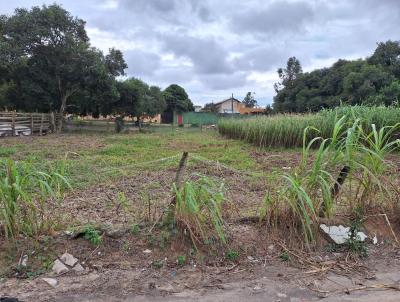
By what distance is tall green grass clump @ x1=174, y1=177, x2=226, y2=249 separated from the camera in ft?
9.23

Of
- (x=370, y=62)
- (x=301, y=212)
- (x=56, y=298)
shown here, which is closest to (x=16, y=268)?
(x=56, y=298)

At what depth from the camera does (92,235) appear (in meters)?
2.87

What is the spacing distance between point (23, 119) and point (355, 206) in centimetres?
1786

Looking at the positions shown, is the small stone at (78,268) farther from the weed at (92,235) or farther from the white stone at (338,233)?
the white stone at (338,233)

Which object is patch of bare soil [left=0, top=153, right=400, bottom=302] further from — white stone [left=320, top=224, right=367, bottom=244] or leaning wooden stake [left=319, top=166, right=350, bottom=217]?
leaning wooden stake [left=319, top=166, right=350, bottom=217]

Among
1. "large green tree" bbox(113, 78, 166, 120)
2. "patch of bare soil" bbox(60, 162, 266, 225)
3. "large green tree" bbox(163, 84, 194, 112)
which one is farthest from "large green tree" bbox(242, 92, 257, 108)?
"patch of bare soil" bbox(60, 162, 266, 225)

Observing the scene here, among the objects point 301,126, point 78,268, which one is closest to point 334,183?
point 78,268

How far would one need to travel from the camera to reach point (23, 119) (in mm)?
18312

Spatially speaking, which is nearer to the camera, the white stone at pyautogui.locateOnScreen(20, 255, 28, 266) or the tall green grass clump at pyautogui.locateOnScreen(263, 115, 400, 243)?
the white stone at pyautogui.locateOnScreen(20, 255, 28, 266)

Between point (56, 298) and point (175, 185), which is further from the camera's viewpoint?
point (175, 185)

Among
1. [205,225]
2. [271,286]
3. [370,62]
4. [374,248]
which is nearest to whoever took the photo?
[271,286]

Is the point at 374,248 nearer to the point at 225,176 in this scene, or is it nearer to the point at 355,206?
the point at 355,206

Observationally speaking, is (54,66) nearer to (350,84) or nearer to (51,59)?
(51,59)

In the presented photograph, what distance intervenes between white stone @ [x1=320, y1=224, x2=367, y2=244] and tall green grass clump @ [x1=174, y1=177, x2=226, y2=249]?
85cm
